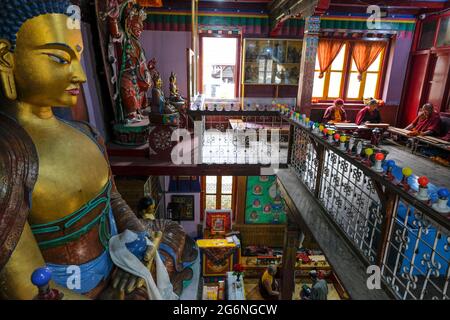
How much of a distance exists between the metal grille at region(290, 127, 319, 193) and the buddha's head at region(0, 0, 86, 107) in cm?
334

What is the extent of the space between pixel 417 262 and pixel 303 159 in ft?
6.63

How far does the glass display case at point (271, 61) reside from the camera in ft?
29.8

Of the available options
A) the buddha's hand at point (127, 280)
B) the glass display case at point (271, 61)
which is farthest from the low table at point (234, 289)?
the glass display case at point (271, 61)

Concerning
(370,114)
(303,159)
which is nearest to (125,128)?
(303,159)

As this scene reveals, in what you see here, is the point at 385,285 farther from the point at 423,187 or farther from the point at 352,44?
the point at 352,44

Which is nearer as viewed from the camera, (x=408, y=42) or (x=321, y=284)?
(x=321, y=284)

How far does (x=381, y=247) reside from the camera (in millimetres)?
2561

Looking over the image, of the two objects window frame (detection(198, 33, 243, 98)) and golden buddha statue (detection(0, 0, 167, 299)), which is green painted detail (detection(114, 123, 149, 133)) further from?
window frame (detection(198, 33, 243, 98))

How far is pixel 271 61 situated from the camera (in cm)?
929

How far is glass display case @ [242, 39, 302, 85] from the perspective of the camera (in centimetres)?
909

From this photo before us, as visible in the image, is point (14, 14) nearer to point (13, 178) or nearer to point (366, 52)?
point (13, 178)

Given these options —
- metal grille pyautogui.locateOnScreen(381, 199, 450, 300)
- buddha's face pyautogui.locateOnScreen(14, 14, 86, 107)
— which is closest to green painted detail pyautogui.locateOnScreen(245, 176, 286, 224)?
metal grille pyautogui.locateOnScreen(381, 199, 450, 300)
